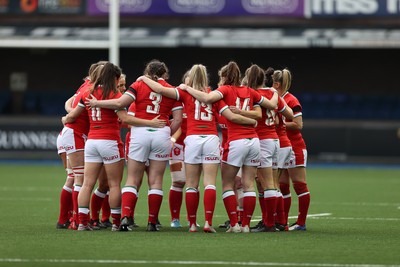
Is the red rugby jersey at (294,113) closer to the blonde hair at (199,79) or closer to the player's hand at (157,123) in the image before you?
the blonde hair at (199,79)

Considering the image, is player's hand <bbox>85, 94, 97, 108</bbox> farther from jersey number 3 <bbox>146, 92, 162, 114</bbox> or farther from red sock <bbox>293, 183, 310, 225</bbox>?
red sock <bbox>293, 183, 310, 225</bbox>

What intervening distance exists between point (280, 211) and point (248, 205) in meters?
0.73

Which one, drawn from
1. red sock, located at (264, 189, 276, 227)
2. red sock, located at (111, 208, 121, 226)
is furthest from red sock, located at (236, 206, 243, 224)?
red sock, located at (111, 208, 121, 226)

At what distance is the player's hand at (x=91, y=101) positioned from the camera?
12.3m

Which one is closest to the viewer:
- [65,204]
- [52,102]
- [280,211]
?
[280,211]

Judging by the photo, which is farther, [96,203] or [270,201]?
[96,203]

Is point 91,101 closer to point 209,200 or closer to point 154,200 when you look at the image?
point 154,200

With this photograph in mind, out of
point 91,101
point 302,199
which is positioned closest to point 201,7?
point 302,199

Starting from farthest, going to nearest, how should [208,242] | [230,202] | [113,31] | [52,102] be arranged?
[52,102] → [113,31] → [230,202] → [208,242]

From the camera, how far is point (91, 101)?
1235 cm

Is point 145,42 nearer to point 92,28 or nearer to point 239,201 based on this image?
point 92,28

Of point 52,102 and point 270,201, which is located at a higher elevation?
point 270,201

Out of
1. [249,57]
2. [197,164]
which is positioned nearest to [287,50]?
[249,57]

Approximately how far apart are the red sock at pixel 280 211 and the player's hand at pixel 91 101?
2.53m
